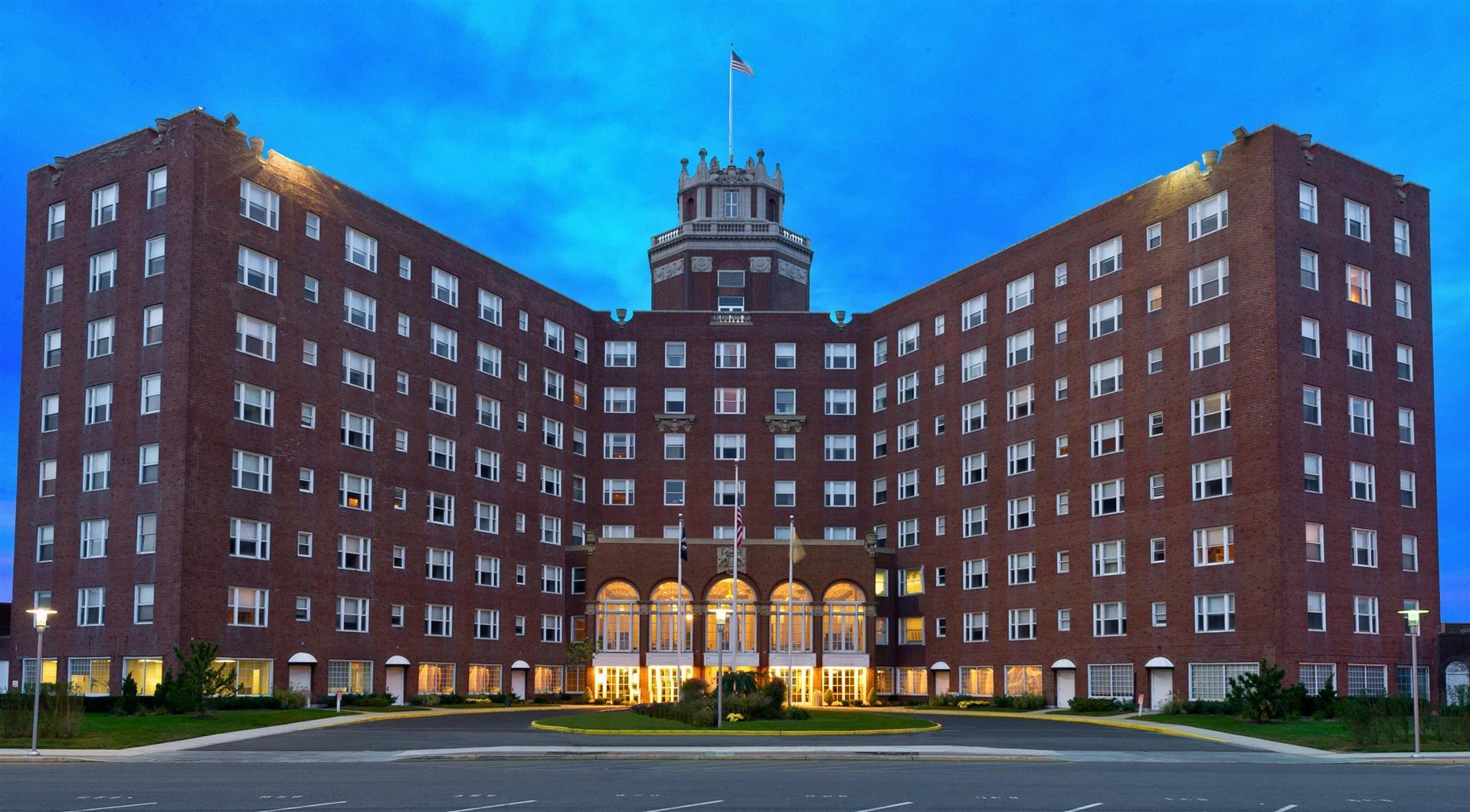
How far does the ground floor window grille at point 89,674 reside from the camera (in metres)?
65.4

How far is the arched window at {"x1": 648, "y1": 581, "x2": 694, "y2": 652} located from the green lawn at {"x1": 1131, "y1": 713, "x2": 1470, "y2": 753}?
3193 cm

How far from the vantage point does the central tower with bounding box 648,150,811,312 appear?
10988 cm

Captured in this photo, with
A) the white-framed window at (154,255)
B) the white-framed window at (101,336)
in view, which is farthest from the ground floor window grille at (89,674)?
the white-framed window at (154,255)

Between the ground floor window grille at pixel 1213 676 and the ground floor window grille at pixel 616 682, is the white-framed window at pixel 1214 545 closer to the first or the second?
the ground floor window grille at pixel 1213 676

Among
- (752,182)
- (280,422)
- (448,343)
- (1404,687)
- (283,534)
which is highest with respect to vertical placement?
(752,182)

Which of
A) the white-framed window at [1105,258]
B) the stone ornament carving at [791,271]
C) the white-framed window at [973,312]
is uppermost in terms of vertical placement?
the stone ornament carving at [791,271]

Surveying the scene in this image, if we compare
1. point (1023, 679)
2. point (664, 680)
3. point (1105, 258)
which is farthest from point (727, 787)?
point (664, 680)

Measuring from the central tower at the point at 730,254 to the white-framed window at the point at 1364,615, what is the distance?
5174cm

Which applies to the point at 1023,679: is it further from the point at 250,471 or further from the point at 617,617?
the point at 250,471

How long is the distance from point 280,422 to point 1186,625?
1773 inches

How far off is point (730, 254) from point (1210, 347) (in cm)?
4714

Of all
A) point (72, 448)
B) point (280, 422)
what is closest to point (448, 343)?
point (280, 422)

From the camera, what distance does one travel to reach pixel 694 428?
98.4 metres

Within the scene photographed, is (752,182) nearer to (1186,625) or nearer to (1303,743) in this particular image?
(1186,625)
